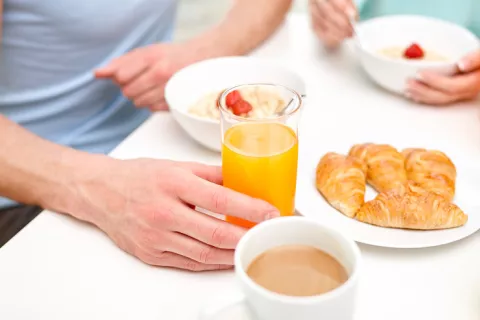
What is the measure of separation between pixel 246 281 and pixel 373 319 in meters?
0.24

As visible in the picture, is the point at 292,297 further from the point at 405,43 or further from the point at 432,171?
the point at 405,43

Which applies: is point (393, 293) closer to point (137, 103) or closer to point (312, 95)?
point (312, 95)

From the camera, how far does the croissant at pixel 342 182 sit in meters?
0.85

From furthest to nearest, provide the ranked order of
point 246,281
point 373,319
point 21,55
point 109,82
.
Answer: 1. point 109,82
2. point 21,55
3. point 373,319
4. point 246,281

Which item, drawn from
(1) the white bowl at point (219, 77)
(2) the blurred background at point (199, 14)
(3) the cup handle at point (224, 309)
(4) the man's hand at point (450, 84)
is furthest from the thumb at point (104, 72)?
(2) the blurred background at point (199, 14)

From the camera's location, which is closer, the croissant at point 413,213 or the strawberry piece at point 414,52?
the croissant at point 413,213

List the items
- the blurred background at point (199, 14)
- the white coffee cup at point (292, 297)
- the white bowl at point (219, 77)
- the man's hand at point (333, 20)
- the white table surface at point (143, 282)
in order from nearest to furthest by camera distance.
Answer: the white coffee cup at point (292, 297) < the white table surface at point (143, 282) < the white bowl at point (219, 77) < the man's hand at point (333, 20) < the blurred background at point (199, 14)

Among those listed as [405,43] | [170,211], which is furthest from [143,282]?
[405,43]

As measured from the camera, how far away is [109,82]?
132cm

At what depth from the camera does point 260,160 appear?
0.75m

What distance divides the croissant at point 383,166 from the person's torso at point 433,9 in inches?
25.7

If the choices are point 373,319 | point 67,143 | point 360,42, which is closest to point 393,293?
point 373,319

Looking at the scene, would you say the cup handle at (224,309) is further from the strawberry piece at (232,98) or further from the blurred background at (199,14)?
the blurred background at (199,14)

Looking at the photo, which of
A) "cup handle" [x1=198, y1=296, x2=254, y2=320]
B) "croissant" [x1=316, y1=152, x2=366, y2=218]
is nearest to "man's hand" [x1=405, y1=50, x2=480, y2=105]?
"croissant" [x1=316, y1=152, x2=366, y2=218]
